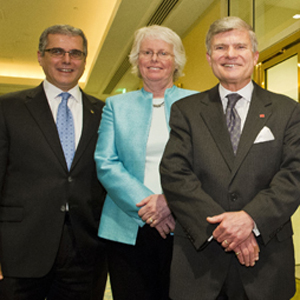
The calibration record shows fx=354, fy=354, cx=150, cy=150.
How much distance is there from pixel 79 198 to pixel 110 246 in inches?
11.6

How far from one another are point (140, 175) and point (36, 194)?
54 cm

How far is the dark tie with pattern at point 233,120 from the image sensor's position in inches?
53.6

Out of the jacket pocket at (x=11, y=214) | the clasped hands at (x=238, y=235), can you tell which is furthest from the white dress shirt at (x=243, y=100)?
the jacket pocket at (x=11, y=214)

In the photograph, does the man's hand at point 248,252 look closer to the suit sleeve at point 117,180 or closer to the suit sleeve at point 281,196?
the suit sleeve at point 281,196

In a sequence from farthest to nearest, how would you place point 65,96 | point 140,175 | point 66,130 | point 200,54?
point 200,54 < point 65,96 < point 66,130 < point 140,175

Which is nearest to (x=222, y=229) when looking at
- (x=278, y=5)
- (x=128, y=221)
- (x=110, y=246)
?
(x=128, y=221)

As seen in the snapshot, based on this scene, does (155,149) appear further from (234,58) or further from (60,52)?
(60,52)

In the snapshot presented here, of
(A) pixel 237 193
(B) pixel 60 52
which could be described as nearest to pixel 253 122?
(A) pixel 237 193

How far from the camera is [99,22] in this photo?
672 centimetres

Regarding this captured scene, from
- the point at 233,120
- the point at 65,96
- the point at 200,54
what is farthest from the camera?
the point at 200,54

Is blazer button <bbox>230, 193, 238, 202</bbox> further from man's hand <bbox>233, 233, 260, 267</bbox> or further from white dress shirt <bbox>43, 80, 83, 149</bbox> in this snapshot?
white dress shirt <bbox>43, 80, 83, 149</bbox>

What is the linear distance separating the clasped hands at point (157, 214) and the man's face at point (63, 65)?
88 cm

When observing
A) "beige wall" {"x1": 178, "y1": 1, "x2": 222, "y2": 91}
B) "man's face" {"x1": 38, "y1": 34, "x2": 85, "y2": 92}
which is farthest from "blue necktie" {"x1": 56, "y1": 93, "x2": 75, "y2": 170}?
"beige wall" {"x1": 178, "y1": 1, "x2": 222, "y2": 91}

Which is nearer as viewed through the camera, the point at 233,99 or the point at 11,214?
→ the point at 233,99
